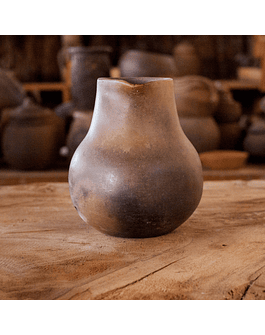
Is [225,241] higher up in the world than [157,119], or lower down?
lower down

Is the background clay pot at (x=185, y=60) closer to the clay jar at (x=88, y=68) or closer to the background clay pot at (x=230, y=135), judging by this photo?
the background clay pot at (x=230, y=135)

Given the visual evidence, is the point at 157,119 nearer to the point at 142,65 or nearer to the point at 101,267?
the point at 101,267

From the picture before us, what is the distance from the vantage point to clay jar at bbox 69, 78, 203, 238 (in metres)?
0.87

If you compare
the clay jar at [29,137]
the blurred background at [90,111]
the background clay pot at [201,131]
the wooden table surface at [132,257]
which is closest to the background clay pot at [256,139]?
the blurred background at [90,111]

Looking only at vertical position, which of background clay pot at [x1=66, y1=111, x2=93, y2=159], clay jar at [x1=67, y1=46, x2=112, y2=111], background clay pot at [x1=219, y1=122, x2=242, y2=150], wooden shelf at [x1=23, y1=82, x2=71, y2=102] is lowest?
background clay pot at [x1=219, y1=122, x2=242, y2=150]

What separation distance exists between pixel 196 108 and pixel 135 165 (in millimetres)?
1633

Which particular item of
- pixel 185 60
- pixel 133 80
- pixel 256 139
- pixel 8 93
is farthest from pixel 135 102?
pixel 185 60

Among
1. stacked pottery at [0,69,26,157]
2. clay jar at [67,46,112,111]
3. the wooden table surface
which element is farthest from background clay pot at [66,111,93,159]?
the wooden table surface

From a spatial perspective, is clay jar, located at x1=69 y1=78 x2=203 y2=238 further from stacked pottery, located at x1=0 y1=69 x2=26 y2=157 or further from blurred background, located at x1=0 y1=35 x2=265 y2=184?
stacked pottery, located at x1=0 y1=69 x2=26 y2=157

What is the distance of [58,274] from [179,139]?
0.40 meters

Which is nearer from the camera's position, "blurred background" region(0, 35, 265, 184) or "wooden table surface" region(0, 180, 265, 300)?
"wooden table surface" region(0, 180, 265, 300)

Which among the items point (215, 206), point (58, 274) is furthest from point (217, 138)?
point (58, 274)

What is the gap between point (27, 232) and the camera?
102 centimetres

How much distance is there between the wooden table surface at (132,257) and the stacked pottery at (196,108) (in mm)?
1190
